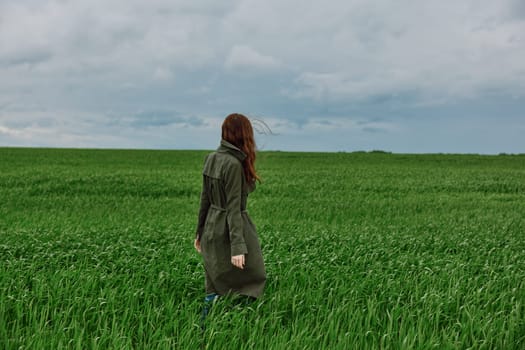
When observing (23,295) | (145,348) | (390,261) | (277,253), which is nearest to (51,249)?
(23,295)

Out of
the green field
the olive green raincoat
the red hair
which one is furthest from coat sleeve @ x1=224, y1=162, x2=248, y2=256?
the green field

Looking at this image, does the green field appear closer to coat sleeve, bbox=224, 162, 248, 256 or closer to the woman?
the woman

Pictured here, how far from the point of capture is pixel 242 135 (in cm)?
473

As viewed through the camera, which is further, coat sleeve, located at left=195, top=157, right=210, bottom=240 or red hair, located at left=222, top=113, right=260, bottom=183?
coat sleeve, located at left=195, top=157, right=210, bottom=240

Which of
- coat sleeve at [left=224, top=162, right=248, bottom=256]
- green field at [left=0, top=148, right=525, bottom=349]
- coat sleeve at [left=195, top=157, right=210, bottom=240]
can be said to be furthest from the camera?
coat sleeve at [left=195, top=157, right=210, bottom=240]

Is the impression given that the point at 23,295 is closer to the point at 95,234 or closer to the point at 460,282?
the point at 95,234

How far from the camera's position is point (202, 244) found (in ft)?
16.5

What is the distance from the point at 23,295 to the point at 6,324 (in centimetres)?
45

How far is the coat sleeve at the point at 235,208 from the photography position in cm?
464

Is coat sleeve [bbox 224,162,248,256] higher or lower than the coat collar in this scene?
lower

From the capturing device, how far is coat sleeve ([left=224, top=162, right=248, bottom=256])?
4.64 meters

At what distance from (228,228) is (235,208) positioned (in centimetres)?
27

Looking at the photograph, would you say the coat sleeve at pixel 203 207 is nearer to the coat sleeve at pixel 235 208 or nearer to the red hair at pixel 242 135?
the coat sleeve at pixel 235 208

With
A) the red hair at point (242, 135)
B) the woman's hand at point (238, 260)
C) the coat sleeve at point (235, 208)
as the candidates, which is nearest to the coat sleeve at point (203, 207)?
the coat sleeve at point (235, 208)
